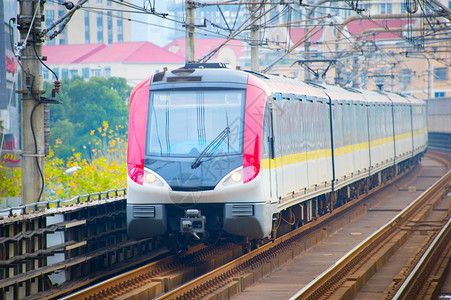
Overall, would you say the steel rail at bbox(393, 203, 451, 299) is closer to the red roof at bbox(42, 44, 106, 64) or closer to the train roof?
the train roof

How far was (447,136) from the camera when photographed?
218 feet

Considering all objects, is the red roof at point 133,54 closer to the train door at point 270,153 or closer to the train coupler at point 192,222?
the train door at point 270,153

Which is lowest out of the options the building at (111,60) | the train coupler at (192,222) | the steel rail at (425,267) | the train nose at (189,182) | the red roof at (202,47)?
the steel rail at (425,267)

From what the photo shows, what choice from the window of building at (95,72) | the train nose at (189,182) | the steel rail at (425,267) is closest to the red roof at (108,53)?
the window of building at (95,72)

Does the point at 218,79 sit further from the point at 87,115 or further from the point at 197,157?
the point at 87,115

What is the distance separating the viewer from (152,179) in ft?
43.3

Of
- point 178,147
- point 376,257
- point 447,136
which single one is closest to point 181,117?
point 178,147

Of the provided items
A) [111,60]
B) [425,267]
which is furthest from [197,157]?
[111,60]

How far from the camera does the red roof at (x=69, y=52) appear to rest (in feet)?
443

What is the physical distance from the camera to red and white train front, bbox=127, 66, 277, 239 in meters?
13.1

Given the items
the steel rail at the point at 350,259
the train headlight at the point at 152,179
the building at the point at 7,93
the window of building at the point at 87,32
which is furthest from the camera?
the window of building at the point at 87,32

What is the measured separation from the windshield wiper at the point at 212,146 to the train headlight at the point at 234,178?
48 centimetres

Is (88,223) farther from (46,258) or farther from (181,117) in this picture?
(181,117)

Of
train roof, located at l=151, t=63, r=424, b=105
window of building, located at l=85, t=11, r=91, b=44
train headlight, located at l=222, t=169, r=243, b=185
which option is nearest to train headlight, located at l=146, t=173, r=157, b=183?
train headlight, located at l=222, t=169, r=243, b=185
